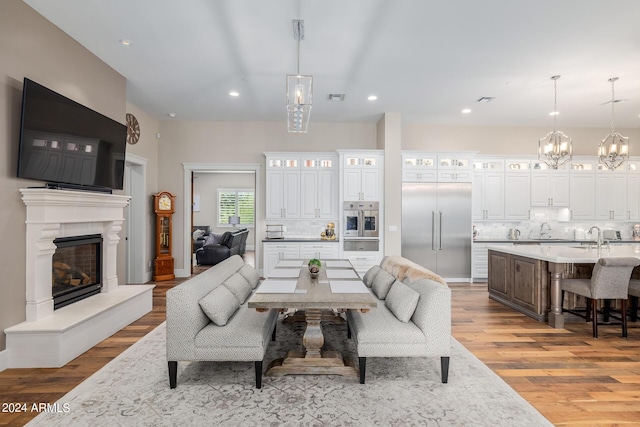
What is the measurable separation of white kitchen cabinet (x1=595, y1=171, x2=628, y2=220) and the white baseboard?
30.1ft

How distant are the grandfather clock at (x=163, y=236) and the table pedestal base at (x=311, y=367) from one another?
14.8 ft

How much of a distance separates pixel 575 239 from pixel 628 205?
1186 mm

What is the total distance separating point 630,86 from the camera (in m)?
4.71

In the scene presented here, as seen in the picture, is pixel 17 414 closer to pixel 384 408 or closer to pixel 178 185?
pixel 384 408

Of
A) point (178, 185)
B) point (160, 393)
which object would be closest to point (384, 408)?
point (160, 393)

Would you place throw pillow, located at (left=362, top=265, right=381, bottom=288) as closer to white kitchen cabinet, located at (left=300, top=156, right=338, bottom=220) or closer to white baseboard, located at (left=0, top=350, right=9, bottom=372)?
white kitchen cabinet, located at (left=300, top=156, right=338, bottom=220)

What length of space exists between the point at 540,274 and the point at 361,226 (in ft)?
9.53

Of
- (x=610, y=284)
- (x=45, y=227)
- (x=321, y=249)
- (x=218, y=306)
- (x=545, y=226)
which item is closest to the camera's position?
(x=218, y=306)

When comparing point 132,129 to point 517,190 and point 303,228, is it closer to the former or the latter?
point 303,228

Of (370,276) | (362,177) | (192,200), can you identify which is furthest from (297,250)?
Result: (370,276)

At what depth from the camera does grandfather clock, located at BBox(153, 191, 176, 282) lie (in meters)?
6.29

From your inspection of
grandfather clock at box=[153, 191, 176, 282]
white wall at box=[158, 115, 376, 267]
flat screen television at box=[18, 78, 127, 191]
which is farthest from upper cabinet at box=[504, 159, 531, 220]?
flat screen television at box=[18, 78, 127, 191]

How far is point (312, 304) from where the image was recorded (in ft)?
7.80

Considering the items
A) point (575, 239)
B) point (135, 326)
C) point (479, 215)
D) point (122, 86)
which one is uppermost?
point (122, 86)
